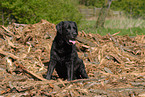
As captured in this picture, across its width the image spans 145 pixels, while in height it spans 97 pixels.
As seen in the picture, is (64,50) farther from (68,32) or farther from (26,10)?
(26,10)

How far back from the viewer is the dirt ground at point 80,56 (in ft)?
9.62

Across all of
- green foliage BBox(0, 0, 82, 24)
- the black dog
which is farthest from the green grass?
the black dog

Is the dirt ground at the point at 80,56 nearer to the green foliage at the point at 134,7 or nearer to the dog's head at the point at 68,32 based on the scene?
the dog's head at the point at 68,32

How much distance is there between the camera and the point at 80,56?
508 centimetres

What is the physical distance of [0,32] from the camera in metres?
5.60


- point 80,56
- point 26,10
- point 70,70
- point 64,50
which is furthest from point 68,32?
A: point 26,10

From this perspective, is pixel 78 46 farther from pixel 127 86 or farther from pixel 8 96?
pixel 8 96

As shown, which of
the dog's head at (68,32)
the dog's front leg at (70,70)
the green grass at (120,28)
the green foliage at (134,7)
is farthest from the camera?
the green foliage at (134,7)

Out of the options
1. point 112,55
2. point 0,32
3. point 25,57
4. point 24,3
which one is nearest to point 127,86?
point 112,55

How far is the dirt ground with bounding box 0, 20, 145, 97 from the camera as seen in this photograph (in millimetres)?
2932

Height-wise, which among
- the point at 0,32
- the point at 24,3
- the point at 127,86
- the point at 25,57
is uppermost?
the point at 24,3

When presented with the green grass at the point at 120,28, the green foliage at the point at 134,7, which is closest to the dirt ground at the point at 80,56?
the green grass at the point at 120,28

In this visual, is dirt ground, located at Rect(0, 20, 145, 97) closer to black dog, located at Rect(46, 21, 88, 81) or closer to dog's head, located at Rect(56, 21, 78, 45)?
black dog, located at Rect(46, 21, 88, 81)

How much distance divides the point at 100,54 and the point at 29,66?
196 cm
